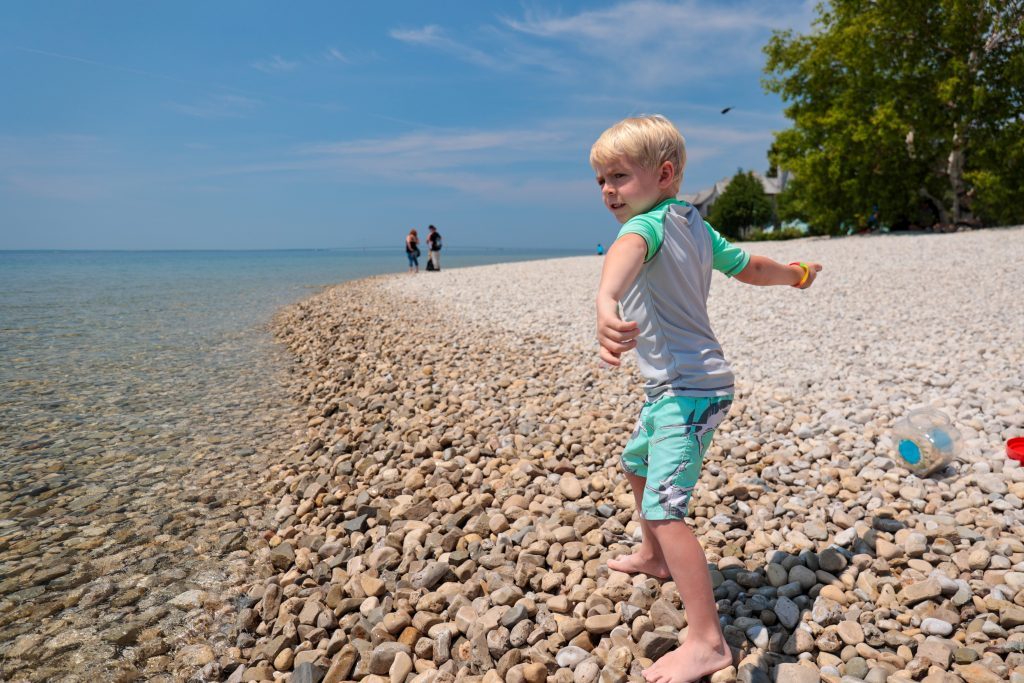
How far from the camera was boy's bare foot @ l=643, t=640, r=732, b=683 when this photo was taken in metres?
2.14

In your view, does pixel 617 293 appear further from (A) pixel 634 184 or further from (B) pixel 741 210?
(B) pixel 741 210

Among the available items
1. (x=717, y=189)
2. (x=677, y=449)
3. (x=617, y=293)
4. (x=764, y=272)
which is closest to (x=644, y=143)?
(x=617, y=293)

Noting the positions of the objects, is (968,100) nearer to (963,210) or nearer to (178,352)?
(963,210)

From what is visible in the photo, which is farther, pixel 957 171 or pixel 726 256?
pixel 957 171

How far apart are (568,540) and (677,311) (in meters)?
1.57

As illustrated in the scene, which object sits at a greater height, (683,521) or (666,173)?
(666,173)

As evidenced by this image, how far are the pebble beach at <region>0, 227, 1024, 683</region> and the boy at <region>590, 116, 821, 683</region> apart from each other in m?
0.30

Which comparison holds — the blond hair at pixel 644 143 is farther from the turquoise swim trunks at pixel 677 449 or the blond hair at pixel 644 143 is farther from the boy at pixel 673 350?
the turquoise swim trunks at pixel 677 449

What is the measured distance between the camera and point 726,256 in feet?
7.77

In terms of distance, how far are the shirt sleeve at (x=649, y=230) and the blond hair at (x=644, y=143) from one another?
0.68 feet

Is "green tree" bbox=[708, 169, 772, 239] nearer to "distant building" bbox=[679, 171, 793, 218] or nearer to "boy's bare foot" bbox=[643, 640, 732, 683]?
"distant building" bbox=[679, 171, 793, 218]

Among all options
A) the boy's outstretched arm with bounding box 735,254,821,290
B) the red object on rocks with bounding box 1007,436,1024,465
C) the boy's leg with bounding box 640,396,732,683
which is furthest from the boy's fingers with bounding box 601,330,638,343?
the red object on rocks with bounding box 1007,436,1024,465

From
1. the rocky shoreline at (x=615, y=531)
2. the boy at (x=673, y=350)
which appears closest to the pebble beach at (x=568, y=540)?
the rocky shoreline at (x=615, y=531)

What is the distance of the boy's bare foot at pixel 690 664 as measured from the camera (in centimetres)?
214
